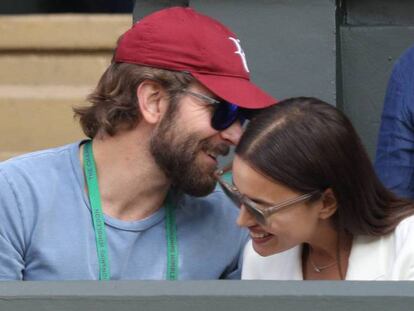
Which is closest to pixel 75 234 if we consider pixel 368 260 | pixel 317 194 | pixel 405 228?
pixel 317 194

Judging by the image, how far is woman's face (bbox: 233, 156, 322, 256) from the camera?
3221 mm

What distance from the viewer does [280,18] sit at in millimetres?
4879

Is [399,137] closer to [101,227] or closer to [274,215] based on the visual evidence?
[274,215]

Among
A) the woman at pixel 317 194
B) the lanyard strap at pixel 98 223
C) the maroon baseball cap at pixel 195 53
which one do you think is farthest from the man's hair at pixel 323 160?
the lanyard strap at pixel 98 223

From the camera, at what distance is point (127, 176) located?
353 centimetres

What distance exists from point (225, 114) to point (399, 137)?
0.75 m

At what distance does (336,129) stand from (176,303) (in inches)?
27.3

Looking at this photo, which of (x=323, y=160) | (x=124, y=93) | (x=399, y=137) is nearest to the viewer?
(x=323, y=160)

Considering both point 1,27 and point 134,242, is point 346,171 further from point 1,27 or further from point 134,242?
point 1,27

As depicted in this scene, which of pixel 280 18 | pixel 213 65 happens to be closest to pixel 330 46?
pixel 280 18

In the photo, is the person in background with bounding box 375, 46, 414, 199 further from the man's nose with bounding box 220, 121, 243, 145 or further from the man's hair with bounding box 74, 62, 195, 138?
the man's hair with bounding box 74, 62, 195, 138

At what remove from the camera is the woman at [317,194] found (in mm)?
3184

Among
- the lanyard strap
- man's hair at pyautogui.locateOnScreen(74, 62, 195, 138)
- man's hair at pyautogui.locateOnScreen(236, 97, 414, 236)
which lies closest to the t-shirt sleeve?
the lanyard strap

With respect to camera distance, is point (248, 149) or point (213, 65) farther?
point (213, 65)
